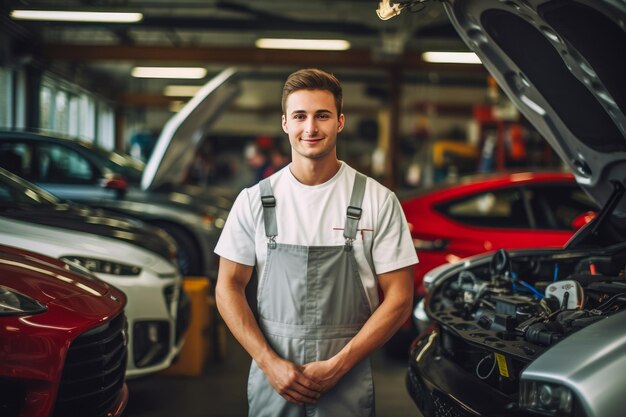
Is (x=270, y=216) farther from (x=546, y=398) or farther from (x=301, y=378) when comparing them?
(x=546, y=398)

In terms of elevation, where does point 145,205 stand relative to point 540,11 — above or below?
below

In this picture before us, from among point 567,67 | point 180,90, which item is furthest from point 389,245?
point 180,90

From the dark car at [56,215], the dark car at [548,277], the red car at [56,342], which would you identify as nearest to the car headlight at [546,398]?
the dark car at [548,277]

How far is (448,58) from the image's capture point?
46.5ft

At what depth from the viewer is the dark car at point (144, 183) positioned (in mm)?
6508

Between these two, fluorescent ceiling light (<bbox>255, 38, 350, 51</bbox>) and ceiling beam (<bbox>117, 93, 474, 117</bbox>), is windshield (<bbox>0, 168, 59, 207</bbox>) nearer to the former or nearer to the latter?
fluorescent ceiling light (<bbox>255, 38, 350, 51</bbox>)

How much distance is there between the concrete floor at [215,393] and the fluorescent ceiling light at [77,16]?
7.51 m

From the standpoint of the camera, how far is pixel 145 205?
6.70 metres

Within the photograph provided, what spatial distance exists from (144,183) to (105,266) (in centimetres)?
299

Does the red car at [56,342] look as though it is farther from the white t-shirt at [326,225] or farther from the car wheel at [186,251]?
the car wheel at [186,251]

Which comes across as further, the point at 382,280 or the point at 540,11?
the point at 540,11

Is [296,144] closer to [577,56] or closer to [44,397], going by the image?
[577,56]

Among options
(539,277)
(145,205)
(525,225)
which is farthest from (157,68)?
(539,277)

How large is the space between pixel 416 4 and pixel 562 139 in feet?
3.51
